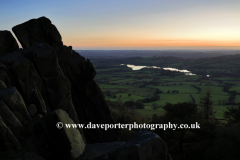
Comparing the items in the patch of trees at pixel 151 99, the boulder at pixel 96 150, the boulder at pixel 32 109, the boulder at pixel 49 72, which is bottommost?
the patch of trees at pixel 151 99

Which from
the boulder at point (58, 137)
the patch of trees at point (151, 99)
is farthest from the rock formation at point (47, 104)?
the patch of trees at point (151, 99)

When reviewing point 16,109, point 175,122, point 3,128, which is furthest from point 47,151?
point 175,122

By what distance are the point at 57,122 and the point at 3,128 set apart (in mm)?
3562

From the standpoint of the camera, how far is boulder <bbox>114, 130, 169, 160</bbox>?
1067 centimetres

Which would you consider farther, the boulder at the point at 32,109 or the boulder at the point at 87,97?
the boulder at the point at 87,97

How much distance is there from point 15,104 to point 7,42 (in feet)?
50.2

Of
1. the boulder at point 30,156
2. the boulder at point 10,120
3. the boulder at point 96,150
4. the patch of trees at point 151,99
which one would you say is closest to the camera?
the boulder at point 30,156

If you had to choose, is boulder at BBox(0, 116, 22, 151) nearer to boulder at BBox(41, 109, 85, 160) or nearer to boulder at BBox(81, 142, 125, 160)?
boulder at BBox(41, 109, 85, 160)

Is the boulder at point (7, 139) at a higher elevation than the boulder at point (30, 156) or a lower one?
higher

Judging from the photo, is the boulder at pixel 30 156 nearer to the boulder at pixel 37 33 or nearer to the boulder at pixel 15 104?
the boulder at pixel 15 104

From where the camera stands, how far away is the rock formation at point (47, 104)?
1209 cm

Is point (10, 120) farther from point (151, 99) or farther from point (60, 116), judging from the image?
point (151, 99)

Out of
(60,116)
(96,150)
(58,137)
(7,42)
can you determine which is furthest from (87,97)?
(58,137)

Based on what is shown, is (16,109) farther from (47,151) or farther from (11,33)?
(11,33)
